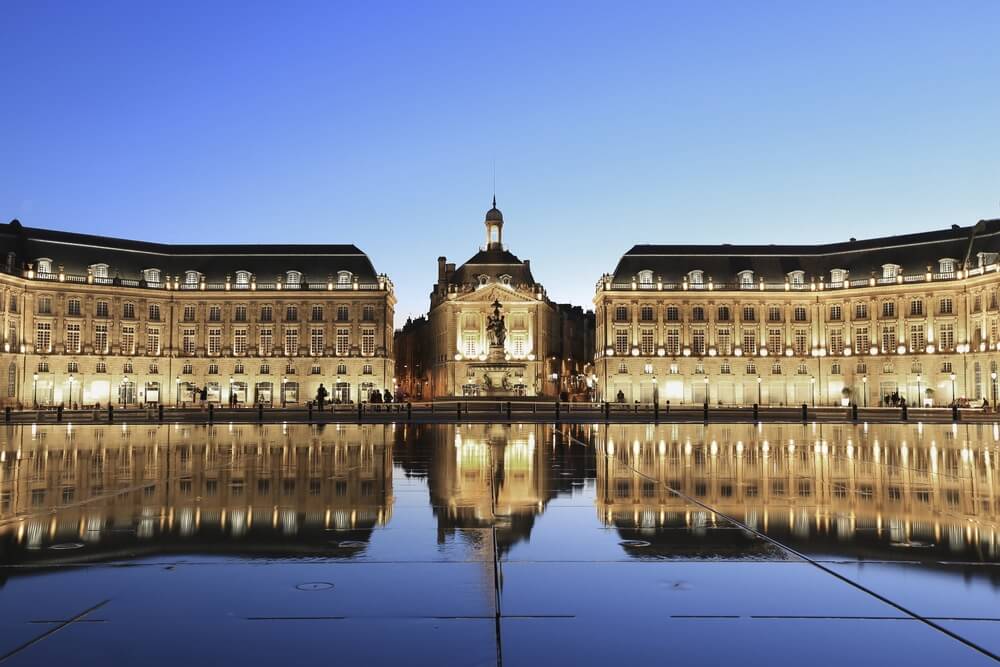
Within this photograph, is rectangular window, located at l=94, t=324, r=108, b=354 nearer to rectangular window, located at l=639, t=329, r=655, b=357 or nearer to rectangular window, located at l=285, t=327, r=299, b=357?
rectangular window, located at l=285, t=327, r=299, b=357

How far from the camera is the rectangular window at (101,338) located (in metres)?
94.8

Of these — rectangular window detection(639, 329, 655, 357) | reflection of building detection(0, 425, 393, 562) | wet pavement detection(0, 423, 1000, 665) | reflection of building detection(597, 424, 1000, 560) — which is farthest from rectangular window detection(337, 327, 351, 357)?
wet pavement detection(0, 423, 1000, 665)

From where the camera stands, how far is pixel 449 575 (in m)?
8.34

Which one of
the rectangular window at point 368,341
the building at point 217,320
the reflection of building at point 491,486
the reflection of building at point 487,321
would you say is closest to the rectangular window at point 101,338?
the building at point 217,320

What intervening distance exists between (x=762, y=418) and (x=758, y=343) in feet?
173

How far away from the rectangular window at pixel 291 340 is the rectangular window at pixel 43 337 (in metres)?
23.8

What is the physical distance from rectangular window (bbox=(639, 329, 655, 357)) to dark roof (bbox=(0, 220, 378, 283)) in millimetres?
31364

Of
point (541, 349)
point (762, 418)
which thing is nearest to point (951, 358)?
point (541, 349)

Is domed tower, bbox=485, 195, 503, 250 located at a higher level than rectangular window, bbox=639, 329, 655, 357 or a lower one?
higher

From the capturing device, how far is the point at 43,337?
301 ft

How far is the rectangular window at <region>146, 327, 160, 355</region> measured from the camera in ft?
322

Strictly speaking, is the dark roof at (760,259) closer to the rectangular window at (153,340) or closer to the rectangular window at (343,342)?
the rectangular window at (343,342)

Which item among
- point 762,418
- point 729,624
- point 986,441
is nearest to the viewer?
point 729,624

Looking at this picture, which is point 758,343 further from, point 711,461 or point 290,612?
point 290,612
